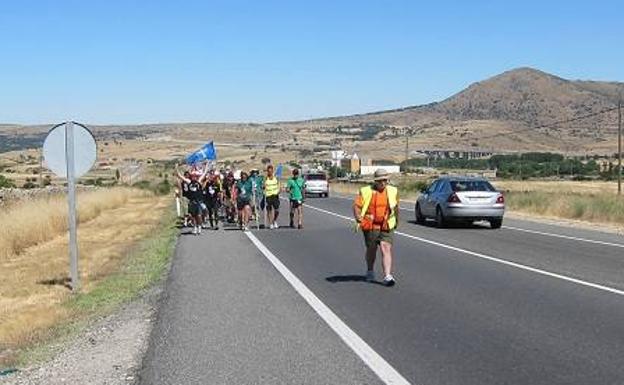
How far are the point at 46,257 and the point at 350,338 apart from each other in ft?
52.3

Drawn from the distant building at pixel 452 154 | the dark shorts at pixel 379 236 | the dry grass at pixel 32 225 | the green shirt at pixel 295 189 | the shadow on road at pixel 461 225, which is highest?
the dark shorts at pixel 379 236

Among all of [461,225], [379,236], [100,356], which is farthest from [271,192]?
[100,356]

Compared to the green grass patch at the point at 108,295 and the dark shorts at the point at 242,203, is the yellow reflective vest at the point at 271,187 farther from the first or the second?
the green grass patch at the point at 108,295

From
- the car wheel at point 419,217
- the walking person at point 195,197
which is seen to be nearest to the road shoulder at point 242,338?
the walking person at point 195,197

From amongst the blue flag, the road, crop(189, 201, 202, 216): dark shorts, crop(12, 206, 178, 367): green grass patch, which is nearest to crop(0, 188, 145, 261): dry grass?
crop(189, 201, 202, 216): dark shorts

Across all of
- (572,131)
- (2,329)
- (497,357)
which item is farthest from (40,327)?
(572,131)

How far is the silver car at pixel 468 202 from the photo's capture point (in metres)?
25.2

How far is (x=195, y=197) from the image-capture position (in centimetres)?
2359

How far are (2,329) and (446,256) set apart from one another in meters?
8.49

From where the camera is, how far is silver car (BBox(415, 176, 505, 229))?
25234mm

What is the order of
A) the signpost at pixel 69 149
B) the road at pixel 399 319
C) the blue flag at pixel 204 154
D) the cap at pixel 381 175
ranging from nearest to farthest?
1. the road at pixel 399 319
2. the cap at pixel 381 175
3. the signpost at pixel 69 149
4. the blue flag at pixel 204 154

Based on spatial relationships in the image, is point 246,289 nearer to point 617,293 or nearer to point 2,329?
point 2,329

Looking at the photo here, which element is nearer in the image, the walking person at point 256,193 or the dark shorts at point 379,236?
→ the dark shorts at point 379,236

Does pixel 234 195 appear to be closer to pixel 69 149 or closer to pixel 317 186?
pixel 69 149
